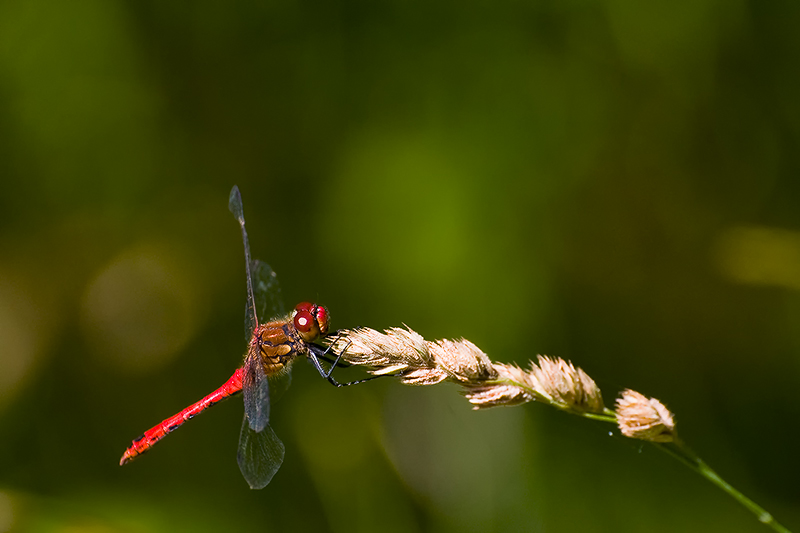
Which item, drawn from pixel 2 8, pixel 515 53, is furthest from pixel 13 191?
pixel 515 53

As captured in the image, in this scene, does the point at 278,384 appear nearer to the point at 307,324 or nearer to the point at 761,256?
the point at 307,324

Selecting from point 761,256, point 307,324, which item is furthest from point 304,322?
point 761,256

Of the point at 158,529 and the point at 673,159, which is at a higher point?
the point at 673,159

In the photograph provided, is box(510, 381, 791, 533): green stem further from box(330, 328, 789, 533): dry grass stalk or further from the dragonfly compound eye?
the dragonfly compound eye

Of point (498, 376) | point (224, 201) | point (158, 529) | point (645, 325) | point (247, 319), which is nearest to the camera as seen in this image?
point (498, 376)

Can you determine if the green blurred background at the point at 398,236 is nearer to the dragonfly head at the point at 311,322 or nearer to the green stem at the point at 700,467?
the dragonfly head at the point at 311,322

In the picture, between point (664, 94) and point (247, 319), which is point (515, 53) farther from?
point (247, 319)

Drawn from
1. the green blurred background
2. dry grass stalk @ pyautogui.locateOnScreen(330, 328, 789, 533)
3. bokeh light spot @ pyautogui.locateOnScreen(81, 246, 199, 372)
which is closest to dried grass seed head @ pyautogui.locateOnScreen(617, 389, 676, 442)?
dry grass stalk @ pyautogui.locateOnScreen(330, 328, 789, 533)
